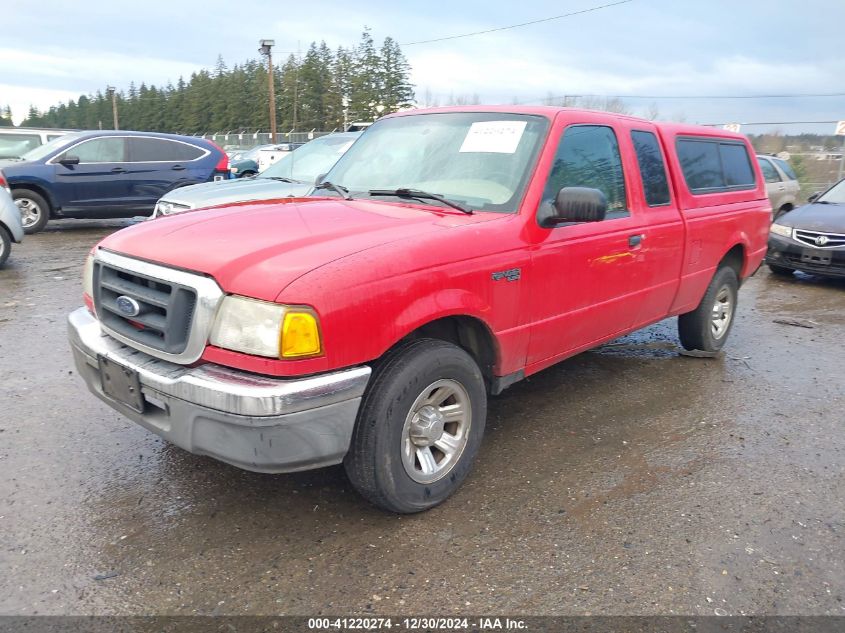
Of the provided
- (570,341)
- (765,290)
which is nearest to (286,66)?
(765,290)

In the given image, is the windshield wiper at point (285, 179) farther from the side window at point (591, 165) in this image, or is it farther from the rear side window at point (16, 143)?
the rear side window at point (16, 143)

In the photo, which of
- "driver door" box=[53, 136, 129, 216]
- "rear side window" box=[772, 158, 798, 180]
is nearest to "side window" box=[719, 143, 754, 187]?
"rear side window" box=[772, 158, 798, 180]

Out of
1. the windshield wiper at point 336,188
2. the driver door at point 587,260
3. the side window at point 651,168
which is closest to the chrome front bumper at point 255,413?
the driver door at point 587,260

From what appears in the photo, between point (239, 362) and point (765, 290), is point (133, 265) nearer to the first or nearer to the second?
point (239, 362)

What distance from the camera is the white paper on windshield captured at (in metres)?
3.60

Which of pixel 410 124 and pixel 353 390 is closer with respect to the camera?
pixel 353 390

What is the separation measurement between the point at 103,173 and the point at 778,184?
12425 millimetres

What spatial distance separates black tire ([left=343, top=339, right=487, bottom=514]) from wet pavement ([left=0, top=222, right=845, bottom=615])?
0.16 metres

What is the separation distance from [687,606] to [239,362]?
1.95m

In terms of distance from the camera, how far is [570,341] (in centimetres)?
381

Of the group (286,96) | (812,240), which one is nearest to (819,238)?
(812,240)

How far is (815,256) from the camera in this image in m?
8.77

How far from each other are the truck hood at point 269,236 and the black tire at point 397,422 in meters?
0.53

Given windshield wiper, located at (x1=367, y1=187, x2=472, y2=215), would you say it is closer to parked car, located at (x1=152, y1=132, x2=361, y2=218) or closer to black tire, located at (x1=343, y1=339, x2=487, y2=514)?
black tire, located at (x1=343, y1=339, x2=487, y2=514)
